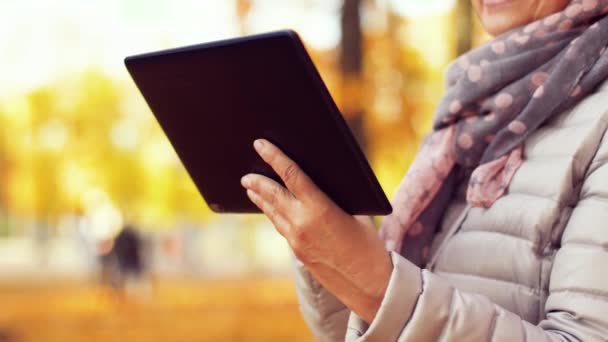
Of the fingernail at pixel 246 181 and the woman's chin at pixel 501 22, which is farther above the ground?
the woman's chin at pixel 501 22

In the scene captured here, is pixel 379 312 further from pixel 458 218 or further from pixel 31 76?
pixel 31 76

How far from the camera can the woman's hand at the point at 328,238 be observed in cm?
148

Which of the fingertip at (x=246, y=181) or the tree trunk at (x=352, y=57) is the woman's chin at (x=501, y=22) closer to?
the fingertip at (x=246, y=181)

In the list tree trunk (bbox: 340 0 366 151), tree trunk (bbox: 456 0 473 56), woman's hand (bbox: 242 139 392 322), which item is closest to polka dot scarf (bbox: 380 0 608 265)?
woman's hand (bbox: 242 139 392 322)

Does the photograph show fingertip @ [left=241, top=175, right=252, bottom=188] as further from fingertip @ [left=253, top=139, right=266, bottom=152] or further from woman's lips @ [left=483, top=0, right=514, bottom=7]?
woman's lips @ [left=483, top=0, right=514, bottom=7]

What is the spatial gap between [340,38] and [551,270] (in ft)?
21.1

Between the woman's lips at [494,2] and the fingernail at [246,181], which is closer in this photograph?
the fingernail at [246,181]

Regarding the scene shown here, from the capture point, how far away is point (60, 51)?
80.4 feet

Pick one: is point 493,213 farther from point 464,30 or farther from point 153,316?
point 153,316

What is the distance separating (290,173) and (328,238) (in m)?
0.13

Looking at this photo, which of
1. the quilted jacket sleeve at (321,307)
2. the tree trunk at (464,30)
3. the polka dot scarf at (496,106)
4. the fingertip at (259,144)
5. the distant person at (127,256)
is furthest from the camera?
the distant person at (127,256)

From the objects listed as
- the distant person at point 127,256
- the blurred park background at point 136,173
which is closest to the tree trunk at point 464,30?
the blurred park background at point 136,173

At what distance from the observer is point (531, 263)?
159cm

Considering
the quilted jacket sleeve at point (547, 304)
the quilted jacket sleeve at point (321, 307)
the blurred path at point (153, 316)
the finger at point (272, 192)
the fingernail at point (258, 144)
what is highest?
the fingernail at point (258, 144)
